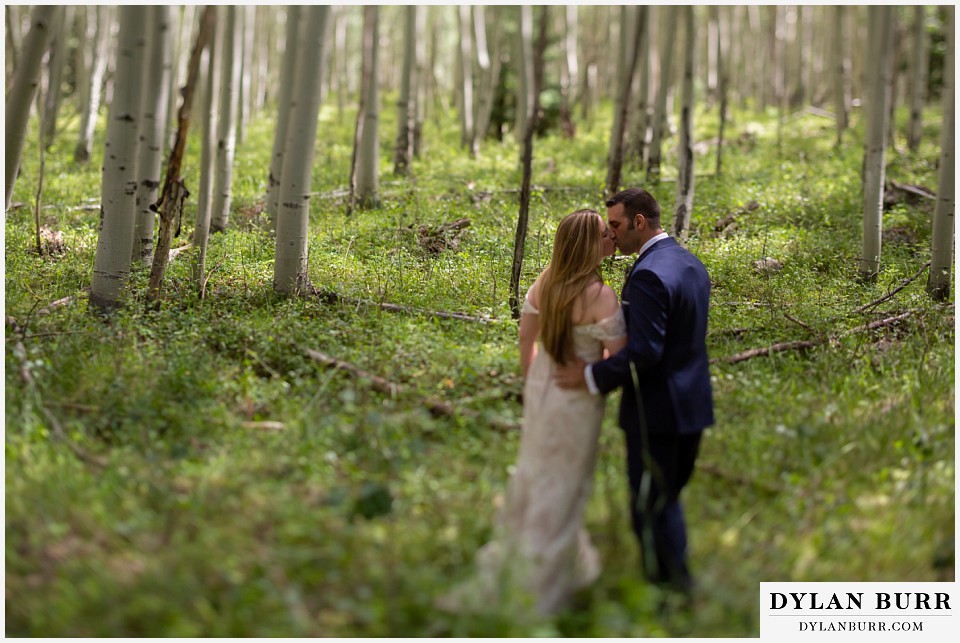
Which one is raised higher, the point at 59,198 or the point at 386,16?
the point at 386,16

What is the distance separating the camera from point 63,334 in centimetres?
570

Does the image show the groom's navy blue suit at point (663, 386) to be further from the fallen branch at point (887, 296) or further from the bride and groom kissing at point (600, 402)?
the fallen branch at point (887, 296)

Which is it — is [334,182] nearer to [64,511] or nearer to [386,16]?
[64,511]

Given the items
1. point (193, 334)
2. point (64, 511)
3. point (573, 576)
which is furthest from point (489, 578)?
point (193, 334)

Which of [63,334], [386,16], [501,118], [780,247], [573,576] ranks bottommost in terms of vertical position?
[573,576]

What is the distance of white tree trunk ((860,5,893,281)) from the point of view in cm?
810

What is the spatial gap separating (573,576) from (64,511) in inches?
93.9

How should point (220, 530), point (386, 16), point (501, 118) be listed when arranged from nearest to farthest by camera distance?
point (220, 530) → point (501, 118) → point (386, 16)

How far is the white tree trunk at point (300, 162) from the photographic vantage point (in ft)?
22.1

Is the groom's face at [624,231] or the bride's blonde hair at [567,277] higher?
the groom's face at [624,231]

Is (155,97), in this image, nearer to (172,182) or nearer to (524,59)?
(172,182)

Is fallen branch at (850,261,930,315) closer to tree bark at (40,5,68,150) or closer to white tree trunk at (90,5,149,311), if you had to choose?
white tree trunk at (90,5,149,311)

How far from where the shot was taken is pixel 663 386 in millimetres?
3721

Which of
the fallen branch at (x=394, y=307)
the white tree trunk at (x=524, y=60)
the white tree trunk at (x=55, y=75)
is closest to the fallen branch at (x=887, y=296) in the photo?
the fallen branch at (x=394, y=307)
